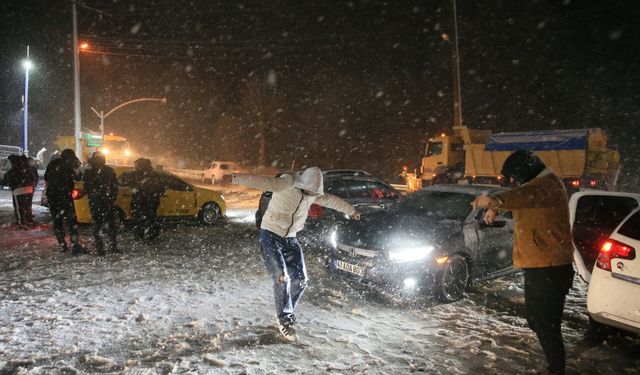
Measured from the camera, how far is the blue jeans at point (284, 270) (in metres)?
4.61

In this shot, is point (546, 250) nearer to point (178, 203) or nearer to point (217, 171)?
point (178, 203)

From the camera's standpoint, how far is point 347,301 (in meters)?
5.86

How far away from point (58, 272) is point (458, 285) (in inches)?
234

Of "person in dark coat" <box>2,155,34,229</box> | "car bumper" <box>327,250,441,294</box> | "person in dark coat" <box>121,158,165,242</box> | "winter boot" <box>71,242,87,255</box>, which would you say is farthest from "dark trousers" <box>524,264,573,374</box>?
"person in dark coat" <box>2,155,34,229</box>

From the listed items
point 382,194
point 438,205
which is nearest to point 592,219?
point 438,205

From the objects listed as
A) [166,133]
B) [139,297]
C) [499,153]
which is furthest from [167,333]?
[166,133]

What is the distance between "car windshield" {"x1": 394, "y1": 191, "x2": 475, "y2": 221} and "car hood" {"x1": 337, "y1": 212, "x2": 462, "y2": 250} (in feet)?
0.76

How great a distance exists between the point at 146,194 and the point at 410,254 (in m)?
5.84

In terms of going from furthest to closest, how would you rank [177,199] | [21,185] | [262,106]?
[262,106]
[177,199]
[21,185]

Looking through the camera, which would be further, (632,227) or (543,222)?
(632,227)

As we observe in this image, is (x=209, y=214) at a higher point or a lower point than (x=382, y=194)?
lower

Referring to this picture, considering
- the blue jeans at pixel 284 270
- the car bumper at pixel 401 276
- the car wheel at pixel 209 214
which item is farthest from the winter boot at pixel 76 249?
the car bumper at pixel 401 276

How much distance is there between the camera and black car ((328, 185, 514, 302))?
5613 millimetres

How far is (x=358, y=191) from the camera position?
Result: 30.3ft
